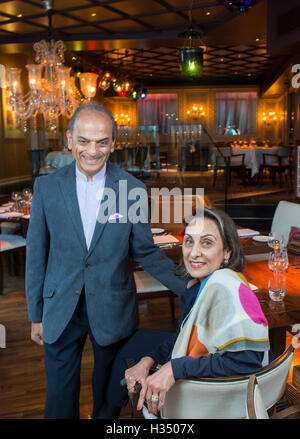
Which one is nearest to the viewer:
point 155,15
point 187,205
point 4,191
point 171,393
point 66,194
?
point 171,393

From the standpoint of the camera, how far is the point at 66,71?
5840 mm

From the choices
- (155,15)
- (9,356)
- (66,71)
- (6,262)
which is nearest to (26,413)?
(9,356)

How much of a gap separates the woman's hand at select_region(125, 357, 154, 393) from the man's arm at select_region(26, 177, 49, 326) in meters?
0.50

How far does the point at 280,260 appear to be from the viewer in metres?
2.14

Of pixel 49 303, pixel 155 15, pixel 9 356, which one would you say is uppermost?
pixel 155 15

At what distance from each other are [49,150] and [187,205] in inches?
238

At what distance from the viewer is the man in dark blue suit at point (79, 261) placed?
5.16ft

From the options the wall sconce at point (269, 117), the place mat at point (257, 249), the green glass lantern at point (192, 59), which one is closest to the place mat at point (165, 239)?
the place mat at point (257, 249)

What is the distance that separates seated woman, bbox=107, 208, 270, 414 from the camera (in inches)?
45.7

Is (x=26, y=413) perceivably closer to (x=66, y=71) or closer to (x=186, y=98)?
(x=66, y=71)

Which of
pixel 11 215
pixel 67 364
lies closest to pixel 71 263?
pixel 67 364

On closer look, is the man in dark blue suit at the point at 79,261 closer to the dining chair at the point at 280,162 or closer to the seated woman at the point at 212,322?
the seated woman at the point at 212,322

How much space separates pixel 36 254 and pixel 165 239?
151 centimetres

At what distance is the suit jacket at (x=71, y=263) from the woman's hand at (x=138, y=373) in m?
0.25
